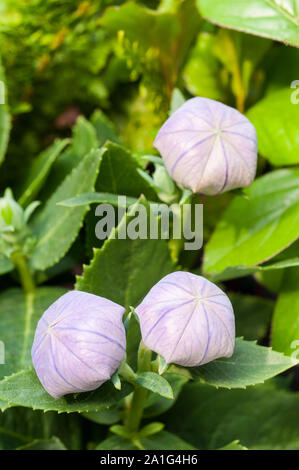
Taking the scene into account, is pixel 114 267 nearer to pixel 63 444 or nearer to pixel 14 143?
pixel 63 444

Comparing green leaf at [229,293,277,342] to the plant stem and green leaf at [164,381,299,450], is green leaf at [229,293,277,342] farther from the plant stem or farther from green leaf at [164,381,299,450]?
the plant stem

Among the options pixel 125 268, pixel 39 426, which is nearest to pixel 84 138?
pixel 125 268

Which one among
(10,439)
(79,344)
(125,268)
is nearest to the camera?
(79,344)

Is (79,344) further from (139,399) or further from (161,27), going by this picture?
(161,27)

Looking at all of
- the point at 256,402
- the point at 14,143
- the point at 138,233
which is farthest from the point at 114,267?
the point at 14,143

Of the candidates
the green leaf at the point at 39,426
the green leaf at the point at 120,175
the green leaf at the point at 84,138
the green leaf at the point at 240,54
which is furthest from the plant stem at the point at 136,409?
the green leaf at the point at 240,54

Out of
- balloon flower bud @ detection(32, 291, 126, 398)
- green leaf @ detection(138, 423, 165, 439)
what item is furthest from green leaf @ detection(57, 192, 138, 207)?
green leaf @ detection(138, 423, 165, 439)

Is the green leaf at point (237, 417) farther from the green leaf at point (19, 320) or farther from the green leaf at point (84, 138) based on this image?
the green leaf at point (84, 138)
